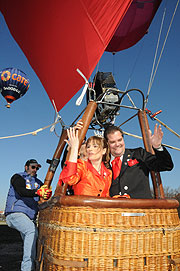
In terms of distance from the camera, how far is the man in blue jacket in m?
2.14

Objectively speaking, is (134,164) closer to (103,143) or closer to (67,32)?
(103,143)

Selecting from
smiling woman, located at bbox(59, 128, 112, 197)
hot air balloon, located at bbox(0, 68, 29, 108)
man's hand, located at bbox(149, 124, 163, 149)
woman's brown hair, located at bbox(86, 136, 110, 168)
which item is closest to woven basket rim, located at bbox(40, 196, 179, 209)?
smiling woman, located at bbox(59, 128, 112, 197)

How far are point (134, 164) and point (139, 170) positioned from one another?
6 cm

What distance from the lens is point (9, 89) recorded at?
791 centimetres

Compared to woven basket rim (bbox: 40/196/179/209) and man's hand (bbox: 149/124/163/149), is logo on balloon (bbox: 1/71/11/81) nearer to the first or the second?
man's hand (bbox: 149/124/163/149)

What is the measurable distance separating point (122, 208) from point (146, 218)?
16 centimetres

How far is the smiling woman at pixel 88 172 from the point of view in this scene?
1460mm

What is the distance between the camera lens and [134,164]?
5.87 ft

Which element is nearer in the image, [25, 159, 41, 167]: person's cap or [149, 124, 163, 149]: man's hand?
[149, 124, 163, 149]: man's hand

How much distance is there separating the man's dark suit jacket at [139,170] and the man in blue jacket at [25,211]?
778 mm

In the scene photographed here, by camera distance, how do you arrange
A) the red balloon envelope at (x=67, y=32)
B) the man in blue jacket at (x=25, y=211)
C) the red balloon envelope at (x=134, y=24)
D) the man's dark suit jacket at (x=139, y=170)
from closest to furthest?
the man's dark suit jacket at (x=139, y=170)
the man in blue jacket at (x=25, y=211)
the red balloon envelope at (x=67, y=32)
the red balloon envelope at (x=134, y=24)

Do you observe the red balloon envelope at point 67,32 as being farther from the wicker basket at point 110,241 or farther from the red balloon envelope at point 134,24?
the red balloon envelope at point 134,24

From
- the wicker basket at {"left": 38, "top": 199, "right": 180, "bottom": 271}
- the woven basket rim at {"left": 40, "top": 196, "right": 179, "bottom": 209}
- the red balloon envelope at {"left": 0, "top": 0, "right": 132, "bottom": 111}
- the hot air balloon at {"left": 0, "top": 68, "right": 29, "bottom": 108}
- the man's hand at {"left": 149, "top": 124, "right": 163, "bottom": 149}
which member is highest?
the hot air balloon at {"left": 0, "top": 68, "right": 29, "bottom": 108}

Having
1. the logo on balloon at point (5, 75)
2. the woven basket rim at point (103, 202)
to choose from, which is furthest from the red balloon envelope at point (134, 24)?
the woven basket rim at point (103, 202)
